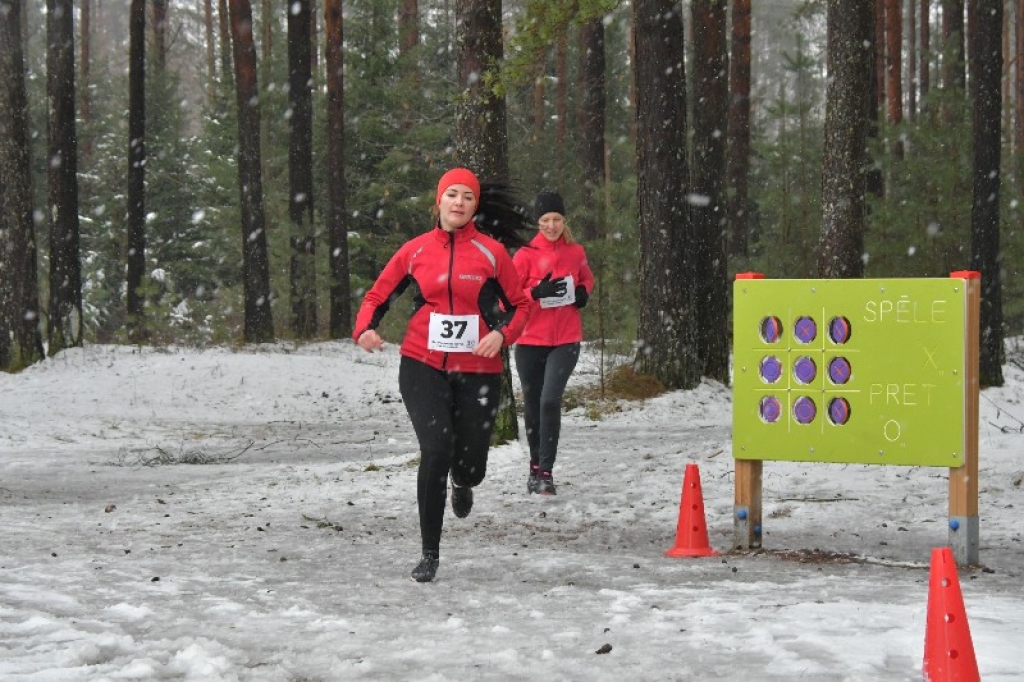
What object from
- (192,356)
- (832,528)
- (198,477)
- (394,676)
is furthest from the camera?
(192,356)

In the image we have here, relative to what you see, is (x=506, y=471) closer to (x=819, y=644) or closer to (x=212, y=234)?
(x=819, y=644)

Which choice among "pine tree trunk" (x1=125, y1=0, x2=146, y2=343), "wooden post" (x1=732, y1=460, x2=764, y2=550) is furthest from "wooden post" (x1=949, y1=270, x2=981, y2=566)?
"pine tree trunk" (x1=125, y1=0, x2=146, y2=343)

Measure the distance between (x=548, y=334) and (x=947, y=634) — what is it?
5.71 m

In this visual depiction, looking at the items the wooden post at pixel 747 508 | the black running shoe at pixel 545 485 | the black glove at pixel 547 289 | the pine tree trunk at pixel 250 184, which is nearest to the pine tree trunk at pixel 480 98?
the black running shoe at pixel 545 485

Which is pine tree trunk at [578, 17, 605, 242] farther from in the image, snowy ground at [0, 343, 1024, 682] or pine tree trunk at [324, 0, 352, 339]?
snowy ground at [0, 343, 1024, 682]

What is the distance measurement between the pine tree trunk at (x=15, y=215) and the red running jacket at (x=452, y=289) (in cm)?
1556

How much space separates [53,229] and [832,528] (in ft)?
61.6

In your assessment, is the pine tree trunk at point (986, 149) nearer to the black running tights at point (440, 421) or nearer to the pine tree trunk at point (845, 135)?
the pine tree trunk at point (845, 135)

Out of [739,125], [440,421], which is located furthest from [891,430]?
[739,125]

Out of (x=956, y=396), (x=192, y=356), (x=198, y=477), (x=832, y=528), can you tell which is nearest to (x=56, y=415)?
(x=192, y=356)

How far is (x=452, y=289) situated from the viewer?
654 centimetres

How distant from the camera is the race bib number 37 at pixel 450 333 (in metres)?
6.52

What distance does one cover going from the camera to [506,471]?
35.7ft

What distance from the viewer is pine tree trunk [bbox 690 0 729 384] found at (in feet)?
60.7
